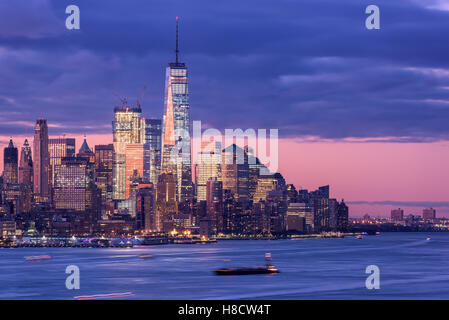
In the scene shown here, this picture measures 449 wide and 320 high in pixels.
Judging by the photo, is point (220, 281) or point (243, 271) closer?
point (220, 281)

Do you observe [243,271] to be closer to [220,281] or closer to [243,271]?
[243,271]

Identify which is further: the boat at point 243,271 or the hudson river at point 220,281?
the boat at point 243,271

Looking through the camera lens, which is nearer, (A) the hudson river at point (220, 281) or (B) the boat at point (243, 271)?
(A) the hudson river at point (220, 281)

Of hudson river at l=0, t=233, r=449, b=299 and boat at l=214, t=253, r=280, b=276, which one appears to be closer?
hudson river at l=0, t=233, r=449, b=299

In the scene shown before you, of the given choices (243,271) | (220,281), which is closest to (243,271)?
(243,271)

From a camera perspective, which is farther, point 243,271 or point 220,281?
point 243,271

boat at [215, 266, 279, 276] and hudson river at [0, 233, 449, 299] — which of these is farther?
boat at [215, 266, 279, 276]
